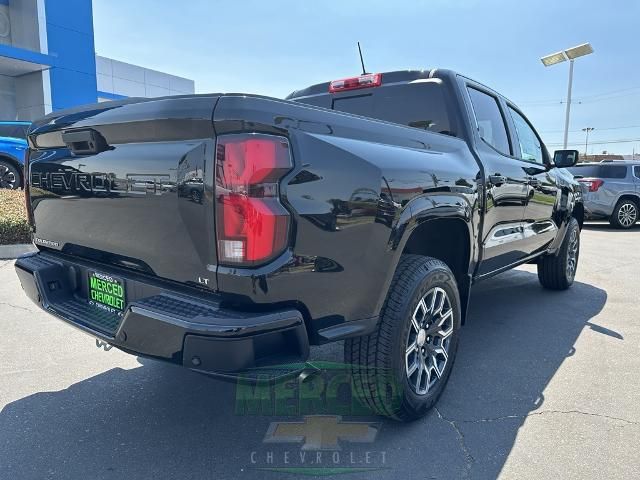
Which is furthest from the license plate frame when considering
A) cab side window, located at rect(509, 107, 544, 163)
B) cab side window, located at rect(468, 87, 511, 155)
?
cab side window, located at rect(509, 107, 544, 163)

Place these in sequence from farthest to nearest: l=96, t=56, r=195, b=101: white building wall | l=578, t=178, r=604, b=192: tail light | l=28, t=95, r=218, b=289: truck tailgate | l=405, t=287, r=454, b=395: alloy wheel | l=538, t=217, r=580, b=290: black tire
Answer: l=96, t=56, r=195, b=101: white building wall < l=578, t=178, r=604, b=192: tail light < l=538, t=217, r=580, b=290: black tire < l=405, t=287, r=454, b=395: alloy wheel < l=28, t=95, r=218, b=289: truck tailgate

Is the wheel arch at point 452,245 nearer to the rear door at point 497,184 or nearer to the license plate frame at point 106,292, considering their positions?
the rear door at point 497,184

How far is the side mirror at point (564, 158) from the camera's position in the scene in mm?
4738

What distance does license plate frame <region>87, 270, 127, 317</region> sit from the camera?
2.24m

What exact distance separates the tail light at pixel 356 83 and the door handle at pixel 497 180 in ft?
3.59

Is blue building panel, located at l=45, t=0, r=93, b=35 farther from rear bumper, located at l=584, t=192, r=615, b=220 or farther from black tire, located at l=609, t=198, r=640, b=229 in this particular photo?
black tire, located at l=609, t=198, r=640, b=229

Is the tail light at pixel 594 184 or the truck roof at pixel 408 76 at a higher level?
the truck roof at pixel 408 76

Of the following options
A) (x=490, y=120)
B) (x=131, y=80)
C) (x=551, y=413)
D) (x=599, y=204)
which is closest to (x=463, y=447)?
(x=551, y=413)

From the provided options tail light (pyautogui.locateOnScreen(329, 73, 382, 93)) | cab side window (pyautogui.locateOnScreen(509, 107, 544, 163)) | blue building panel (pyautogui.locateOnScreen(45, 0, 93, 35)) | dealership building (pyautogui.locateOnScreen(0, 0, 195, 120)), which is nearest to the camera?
tail light (pyautogui.locateOnScreen(329, 73, 382, 93))

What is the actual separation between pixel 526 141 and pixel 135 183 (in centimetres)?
368

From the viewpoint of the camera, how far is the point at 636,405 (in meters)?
2.81

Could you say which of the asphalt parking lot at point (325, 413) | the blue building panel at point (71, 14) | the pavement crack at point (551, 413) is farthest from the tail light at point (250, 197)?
the blue building panel at point (71, 14)

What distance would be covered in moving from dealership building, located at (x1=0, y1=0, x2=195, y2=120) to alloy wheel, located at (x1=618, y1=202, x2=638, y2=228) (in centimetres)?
1806

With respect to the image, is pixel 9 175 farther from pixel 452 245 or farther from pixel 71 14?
pixel 71 14
